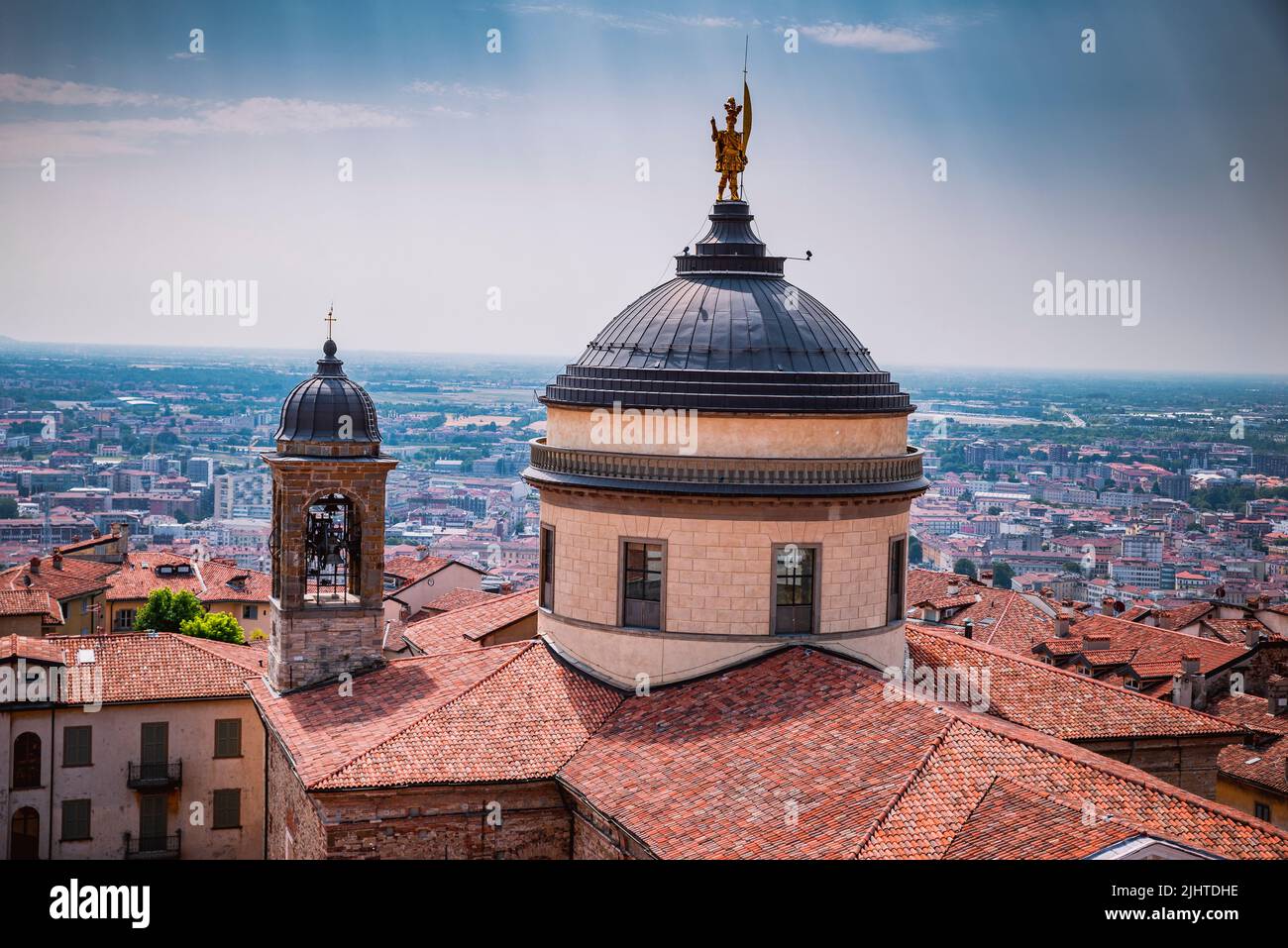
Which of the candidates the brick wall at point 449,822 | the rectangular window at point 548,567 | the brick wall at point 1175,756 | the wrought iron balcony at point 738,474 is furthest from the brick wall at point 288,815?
the brick wall at point 1175,756

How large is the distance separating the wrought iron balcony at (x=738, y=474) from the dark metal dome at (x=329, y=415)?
3942 millimetres

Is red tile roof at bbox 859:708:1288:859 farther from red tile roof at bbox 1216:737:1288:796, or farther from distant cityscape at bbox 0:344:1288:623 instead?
distant cityscape at bbox 0:344:1288:623

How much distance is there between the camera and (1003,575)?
111000 mm

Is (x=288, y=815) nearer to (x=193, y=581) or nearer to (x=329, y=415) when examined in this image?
(x=329, y=415)

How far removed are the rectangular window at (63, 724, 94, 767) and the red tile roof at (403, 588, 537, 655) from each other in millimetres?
10515

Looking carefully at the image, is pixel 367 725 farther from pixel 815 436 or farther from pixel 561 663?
pixel 815 436

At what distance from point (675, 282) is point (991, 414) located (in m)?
171

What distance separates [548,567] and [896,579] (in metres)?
5.84

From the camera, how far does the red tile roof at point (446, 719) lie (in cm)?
2233

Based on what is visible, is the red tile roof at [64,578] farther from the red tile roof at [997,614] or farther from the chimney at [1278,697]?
the chimney at [1278,697]

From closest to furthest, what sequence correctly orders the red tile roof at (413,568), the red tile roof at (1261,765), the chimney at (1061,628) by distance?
the red tile roof at (1261,765)
the chimney at (1061,628)
the red tile roof at (413,568)
